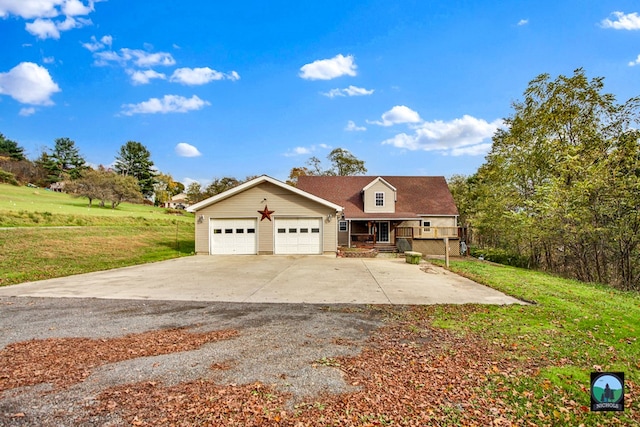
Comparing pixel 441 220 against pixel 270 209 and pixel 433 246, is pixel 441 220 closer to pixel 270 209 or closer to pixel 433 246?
pixel 433 246

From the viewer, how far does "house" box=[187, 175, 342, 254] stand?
60.6ft

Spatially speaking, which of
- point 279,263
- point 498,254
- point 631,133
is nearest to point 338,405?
point 279,263

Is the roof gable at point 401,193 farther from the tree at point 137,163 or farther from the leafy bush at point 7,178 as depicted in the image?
the tree at point 137,163

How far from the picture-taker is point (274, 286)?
9.45 metres

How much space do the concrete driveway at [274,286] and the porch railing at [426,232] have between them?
28.4 ft

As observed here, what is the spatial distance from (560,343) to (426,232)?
17.4m

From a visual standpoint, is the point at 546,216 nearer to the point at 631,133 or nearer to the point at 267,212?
the point at 631,133

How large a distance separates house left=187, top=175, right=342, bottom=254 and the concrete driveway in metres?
5.01

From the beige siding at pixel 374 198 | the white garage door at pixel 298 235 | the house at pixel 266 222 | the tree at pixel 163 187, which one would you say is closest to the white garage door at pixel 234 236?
the house at pixel 266 222

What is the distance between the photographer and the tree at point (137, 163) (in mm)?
67688

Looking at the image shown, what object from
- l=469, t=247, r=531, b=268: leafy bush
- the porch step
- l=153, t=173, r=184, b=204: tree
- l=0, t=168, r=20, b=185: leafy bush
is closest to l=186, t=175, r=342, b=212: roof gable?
the porch step

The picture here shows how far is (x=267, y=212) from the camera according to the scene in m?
18.4

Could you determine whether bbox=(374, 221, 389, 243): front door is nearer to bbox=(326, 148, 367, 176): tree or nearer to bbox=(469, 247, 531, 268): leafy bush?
bbox=(469, 247, 531, 268): leafy bush

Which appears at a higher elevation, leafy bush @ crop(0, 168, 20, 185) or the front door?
leafy bush @ crop(0, 168, 20, 185)
